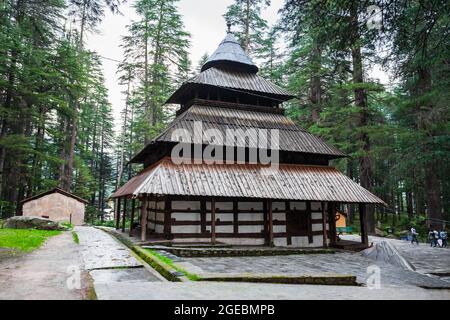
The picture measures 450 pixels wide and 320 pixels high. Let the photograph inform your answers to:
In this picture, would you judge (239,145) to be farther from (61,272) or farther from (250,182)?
(61,272)

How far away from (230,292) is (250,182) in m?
9.52

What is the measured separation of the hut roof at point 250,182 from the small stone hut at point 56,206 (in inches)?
628

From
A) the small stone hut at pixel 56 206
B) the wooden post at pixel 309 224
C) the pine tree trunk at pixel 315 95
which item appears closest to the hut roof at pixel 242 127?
the wooden post at pixel 309 224

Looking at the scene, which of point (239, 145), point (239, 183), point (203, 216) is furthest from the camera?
point (239, 145)

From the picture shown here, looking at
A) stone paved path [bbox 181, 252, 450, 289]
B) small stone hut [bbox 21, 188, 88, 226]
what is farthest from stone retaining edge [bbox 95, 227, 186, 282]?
small stone hut [bbox 21, 188, 88, 226]

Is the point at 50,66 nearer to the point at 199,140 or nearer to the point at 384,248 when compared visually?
the point at 199,140

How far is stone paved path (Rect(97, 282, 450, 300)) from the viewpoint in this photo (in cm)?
540

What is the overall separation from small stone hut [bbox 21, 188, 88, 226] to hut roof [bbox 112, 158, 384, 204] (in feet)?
52.3

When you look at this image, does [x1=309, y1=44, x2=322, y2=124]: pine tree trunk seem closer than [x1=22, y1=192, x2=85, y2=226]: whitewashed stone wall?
No

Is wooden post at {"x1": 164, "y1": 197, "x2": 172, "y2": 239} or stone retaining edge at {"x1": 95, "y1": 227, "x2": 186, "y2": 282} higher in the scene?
wooden post at {"x1": 164, "y1": 197, "x2": 172, "y2": 239}

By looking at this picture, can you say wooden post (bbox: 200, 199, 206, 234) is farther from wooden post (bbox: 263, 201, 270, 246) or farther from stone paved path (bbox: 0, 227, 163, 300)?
stone paved path (bbox: 0, 227, 163, 300)

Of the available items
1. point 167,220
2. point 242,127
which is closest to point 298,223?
point 242,127

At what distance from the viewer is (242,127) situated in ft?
57.2
